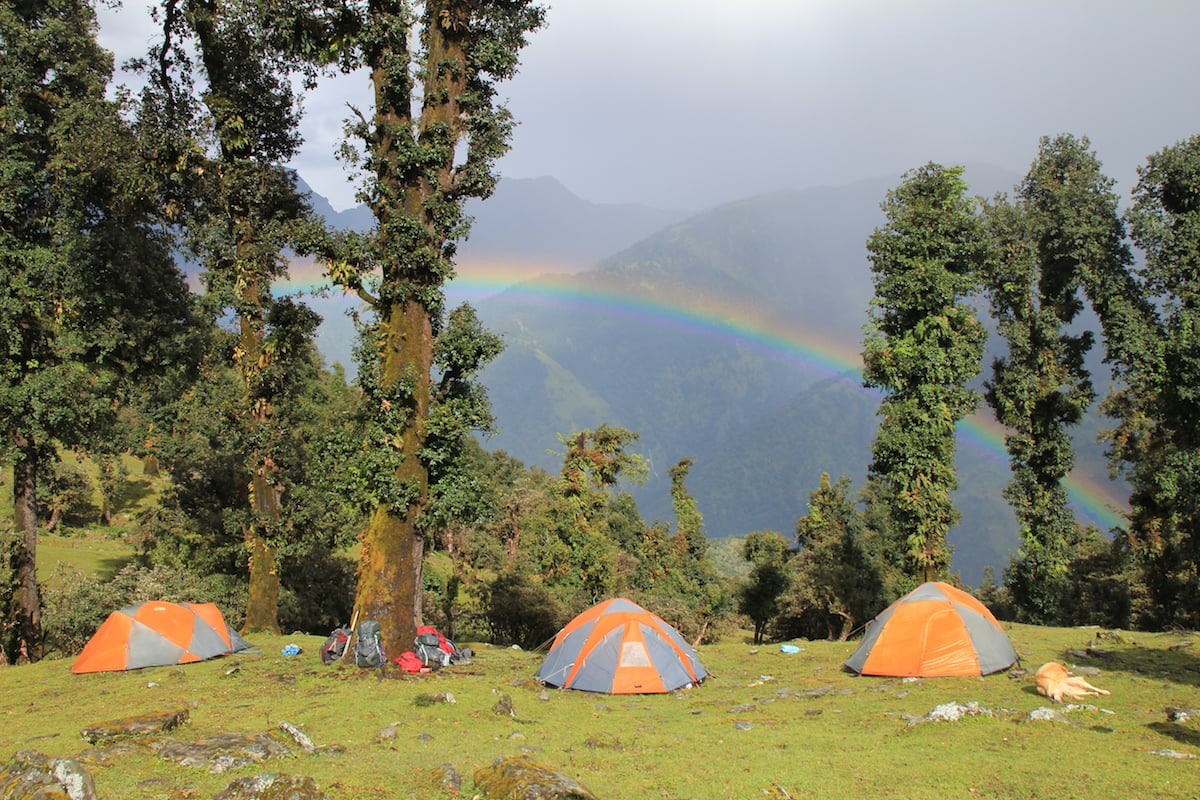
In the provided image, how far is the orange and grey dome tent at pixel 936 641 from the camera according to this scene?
613 inches

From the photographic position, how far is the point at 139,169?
20.5 metres

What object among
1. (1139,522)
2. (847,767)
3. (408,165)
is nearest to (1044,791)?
(847,767)

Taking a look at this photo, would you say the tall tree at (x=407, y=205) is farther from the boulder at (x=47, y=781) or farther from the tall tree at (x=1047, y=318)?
the tall tree at (x=1047, y=318)

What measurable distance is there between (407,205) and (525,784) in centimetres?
1418

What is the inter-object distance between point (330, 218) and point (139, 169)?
658 centimetres

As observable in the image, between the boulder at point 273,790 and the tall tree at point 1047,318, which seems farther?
the tall tree at point 1047,318

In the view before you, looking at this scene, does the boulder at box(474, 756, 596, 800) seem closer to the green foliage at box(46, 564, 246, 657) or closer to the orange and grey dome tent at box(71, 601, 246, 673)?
the orange and grey dome tent at box(71, 601, 246, 673)

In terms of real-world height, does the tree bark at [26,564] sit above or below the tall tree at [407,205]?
below

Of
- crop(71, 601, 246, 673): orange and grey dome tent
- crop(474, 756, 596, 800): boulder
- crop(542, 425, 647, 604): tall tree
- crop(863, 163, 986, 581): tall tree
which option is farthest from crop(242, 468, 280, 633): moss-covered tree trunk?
crop(863, 163, 986, 581): tall tree

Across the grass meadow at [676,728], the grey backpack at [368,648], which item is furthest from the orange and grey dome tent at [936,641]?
the grey backpack at [368,648]

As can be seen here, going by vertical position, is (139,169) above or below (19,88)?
below

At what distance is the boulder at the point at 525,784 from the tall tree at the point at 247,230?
1578cm

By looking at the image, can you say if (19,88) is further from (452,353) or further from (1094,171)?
(1094,171)

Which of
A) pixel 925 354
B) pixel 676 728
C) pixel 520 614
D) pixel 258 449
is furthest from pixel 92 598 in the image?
pixel 925 354
